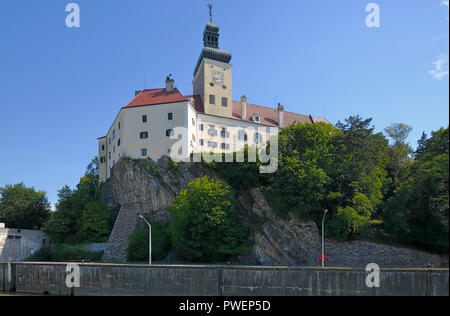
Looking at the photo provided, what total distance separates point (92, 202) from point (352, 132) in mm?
40918

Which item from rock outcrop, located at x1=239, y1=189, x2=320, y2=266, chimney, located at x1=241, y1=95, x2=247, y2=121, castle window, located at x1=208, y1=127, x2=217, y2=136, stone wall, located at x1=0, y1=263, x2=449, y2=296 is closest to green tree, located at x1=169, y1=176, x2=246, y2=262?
rock outcrop, located at x1=239, y1=189, x2=320, y2=266

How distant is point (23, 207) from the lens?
6662 centimetres

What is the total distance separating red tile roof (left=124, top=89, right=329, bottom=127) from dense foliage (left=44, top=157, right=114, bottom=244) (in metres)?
17.4

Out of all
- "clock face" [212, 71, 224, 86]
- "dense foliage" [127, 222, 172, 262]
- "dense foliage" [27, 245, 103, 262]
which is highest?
"clock face" [212, 71, 224, 86]

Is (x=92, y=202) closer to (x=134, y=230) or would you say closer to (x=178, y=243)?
(x=134, y=230)

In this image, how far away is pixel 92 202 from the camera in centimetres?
6072

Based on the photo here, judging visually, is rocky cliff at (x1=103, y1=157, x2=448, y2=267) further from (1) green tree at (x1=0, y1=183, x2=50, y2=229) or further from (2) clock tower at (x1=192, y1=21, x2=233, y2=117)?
(2) clock tower at (x1=192, y1=21, x2=233, y2=117)

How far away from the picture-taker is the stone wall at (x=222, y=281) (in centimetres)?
2628

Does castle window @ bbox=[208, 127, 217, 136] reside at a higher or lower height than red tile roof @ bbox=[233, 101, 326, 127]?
lower

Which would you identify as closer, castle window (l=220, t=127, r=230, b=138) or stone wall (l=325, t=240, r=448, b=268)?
stone wall (l=325, t=240, r=448, b=268)

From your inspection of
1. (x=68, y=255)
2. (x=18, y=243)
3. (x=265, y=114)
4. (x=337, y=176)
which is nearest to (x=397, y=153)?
(x=337, y=176)

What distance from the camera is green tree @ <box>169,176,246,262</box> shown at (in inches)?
1873

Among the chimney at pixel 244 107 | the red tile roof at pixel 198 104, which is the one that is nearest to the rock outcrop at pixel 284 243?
the red tile roof at pixel 198 104

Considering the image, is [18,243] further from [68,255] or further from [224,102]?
[224,102]
